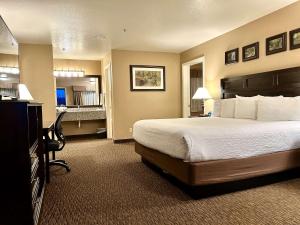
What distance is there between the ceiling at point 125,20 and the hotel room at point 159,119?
23 millimetres

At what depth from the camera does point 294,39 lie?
3.28 metres

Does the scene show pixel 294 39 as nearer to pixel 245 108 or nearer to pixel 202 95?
pixel 245 108

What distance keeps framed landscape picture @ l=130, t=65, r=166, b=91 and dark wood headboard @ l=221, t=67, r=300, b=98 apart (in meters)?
2.00

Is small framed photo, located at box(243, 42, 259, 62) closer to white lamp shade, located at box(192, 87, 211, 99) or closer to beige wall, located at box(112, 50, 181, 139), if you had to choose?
white lamp shade, located at box(192, 87, 211, 99)

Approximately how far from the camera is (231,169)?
7.97ft

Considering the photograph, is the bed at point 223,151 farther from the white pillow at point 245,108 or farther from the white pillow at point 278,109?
the white pillow at point 245,108

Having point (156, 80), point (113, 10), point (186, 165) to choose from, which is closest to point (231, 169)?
point (186, 165)

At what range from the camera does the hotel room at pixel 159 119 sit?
2.08 metres

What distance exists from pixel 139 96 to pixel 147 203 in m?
3.94

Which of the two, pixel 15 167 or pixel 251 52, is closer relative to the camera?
pixel 15 167

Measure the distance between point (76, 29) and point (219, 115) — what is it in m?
3.17

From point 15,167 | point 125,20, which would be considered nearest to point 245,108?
point 125,20

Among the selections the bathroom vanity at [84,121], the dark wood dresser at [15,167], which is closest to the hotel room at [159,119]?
the dark wood dresser at [15,167]

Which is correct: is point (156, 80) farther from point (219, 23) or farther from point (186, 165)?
point (186, 165)
